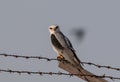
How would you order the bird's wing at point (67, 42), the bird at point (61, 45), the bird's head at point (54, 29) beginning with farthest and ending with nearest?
the bird's head at point (54, 29)
the bird's wing at point (67, 42)
the bird at point (61, 45)

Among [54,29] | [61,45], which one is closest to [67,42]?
[61,45]

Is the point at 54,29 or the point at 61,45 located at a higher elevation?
the point at 54,29

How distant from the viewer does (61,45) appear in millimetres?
10117

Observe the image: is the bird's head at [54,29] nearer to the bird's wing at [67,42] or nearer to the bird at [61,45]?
the bird at [61,45]

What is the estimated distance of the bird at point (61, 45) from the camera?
30.7 ft

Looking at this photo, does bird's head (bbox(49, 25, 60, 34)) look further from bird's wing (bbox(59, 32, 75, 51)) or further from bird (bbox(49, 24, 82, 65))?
bird's wing (bbox(59, 32, 75, 51))

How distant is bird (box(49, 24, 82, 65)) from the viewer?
30.7 ft

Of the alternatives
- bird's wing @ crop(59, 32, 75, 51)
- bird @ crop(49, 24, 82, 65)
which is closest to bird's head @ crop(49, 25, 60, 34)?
bird @ crop(49, 24, 82, 65)

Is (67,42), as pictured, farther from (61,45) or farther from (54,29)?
(54,29)

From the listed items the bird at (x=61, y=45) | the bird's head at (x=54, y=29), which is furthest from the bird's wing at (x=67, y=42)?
the bird's head at (x=54, y=29)

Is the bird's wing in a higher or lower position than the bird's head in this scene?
lower

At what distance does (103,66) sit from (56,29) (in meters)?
4.39

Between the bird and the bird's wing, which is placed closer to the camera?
the bird

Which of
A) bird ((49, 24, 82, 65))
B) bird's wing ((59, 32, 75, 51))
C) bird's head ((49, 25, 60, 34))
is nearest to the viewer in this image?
bird ((49, 24, 82, 65))
